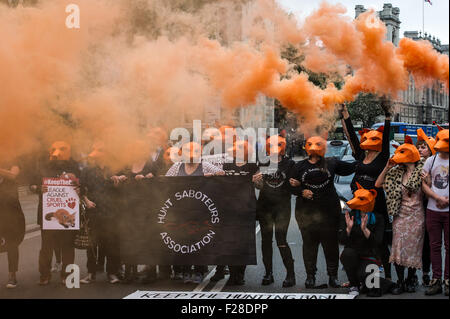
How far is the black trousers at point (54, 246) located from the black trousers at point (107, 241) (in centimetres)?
23

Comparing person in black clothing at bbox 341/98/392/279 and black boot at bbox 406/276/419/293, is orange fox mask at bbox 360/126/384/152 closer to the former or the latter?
person in black clothing at bbox 341/98/392/279

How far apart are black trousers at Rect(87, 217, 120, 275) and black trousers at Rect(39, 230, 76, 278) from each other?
0.23 metres

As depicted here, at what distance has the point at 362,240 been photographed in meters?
5.47

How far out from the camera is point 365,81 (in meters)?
5.57

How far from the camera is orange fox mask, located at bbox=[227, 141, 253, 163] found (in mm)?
6061

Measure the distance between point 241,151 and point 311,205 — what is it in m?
1.01

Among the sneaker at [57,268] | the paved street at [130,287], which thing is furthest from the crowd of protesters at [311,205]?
the sneaker at [57,268]

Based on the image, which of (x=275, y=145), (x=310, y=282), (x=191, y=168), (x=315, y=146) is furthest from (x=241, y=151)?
(x=310, y=282)

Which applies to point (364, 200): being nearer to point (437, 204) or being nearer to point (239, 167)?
point (437, 204)

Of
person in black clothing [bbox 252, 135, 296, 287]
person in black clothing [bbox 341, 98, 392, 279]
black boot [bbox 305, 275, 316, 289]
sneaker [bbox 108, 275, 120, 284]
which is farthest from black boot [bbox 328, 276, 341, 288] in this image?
sneaker [bbox 108, 275, 120, 284]
